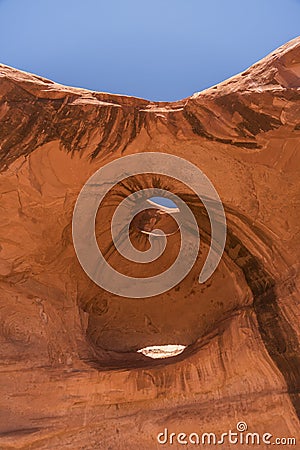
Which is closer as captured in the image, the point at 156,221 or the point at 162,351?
the point at 162,351

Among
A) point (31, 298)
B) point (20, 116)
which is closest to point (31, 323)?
point (31, 298)

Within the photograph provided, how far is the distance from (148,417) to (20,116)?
3.12 metres

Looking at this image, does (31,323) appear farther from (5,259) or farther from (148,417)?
(148,417)

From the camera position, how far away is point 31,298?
4.91 metres

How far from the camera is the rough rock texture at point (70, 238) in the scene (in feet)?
13.9

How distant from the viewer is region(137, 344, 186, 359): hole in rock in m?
5.31

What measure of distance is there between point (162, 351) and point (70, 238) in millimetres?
1776

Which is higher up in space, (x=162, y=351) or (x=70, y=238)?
(x=70, y=238)

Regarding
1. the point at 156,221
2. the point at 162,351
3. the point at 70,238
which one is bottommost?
the point at 162,351

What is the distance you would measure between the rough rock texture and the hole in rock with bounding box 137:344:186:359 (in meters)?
0.25

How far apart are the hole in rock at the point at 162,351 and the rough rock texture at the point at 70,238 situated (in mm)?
249

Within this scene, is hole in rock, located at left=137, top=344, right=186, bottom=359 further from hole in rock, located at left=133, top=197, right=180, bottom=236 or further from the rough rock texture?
hole in rock, located at left=133, top=197, right=180, bottom=236

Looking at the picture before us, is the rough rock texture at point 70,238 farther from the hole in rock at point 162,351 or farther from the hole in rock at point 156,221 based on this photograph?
the hole in rock at point 156,221

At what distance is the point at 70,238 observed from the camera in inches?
205
